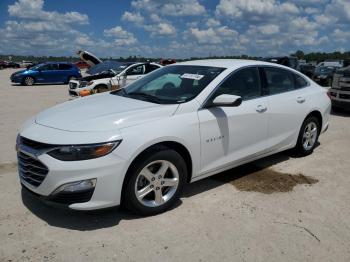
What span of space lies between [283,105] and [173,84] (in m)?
1.69

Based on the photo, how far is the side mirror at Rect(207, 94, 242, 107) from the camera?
4.08 metres

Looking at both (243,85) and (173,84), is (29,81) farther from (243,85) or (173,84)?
(243,85)

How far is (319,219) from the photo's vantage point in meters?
3.92

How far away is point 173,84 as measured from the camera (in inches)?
184

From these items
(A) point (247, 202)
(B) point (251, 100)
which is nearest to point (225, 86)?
(B) point (251, 100)

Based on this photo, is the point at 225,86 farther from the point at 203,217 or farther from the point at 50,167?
the point at 50,167

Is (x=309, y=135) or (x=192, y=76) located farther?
(x=309, y=135)

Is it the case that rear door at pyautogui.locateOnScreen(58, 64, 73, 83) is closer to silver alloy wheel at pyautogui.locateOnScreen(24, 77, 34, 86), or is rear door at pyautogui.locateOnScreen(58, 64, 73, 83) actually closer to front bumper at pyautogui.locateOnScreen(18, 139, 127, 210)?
silver alloy wheel at pyautogui.locateOnScreen(24, 77, 34, 86)

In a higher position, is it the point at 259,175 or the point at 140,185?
the point at 140,185

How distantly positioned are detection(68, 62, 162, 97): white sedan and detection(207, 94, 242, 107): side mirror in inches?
373

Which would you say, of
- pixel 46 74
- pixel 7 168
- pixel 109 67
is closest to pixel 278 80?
pixel 7 168

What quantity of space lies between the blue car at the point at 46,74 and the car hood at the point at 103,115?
20237 millimetres

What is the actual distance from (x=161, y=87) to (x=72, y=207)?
6.49 ft

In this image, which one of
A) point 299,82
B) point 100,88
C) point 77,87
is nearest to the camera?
point 299,82
